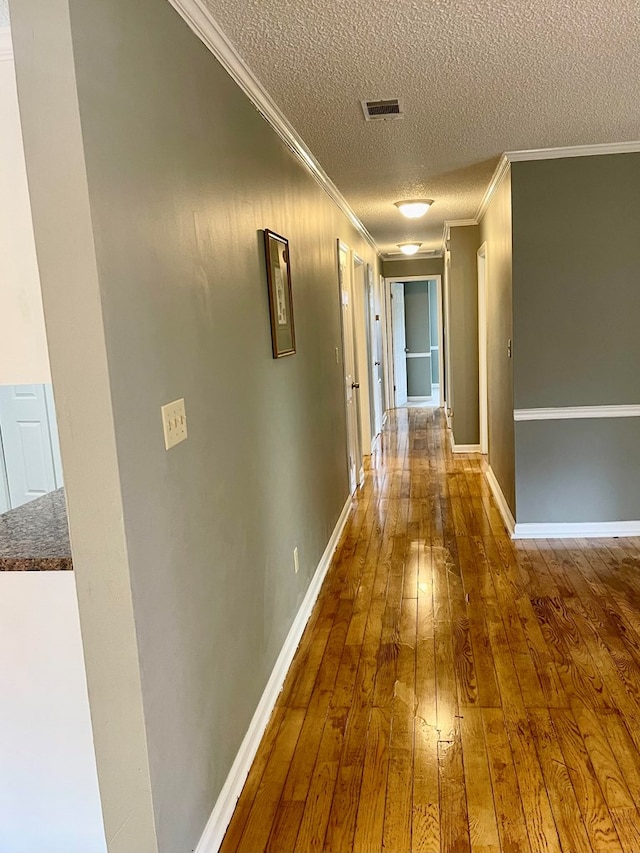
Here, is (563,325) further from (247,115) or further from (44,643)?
(44,643)

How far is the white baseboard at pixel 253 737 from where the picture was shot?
1.72 metres

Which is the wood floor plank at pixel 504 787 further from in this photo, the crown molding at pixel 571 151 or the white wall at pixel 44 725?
the crown molding at pixel 571 151

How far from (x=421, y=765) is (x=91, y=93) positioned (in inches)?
81.0

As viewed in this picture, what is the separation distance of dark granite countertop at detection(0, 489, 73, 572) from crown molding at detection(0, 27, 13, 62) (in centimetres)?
114

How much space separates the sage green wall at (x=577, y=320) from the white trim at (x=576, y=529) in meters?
0.04

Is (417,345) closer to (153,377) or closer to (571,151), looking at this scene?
(571,151)

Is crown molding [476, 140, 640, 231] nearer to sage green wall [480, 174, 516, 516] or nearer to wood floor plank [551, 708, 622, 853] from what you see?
sage green wall [480, 174, 516, 516]

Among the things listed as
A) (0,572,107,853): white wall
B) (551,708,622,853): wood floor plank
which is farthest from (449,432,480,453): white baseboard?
(0,572,107,853): white wall

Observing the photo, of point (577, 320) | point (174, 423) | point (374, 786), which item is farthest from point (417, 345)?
point (174, 423)

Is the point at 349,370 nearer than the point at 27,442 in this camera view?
No

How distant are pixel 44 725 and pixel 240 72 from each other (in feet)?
6.97

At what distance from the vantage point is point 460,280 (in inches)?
250

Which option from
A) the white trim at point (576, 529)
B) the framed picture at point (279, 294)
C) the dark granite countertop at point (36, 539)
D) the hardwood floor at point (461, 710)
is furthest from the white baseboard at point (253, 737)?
the white trim at point (576, 529)

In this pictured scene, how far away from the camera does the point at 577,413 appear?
3850 millimetres
